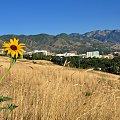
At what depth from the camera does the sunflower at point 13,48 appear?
2678 millimetres

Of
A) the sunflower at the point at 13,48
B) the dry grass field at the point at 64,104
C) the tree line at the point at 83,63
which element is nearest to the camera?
the sunflower at the point at 13,48

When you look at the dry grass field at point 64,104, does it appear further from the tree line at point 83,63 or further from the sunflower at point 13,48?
the sunflower at point 13,48

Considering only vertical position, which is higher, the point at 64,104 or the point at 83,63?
the point at 64,104

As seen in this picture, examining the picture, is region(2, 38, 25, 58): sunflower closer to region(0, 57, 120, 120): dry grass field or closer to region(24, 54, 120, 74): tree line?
region(0, 57, 120, 120): dry grass field

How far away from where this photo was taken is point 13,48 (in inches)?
109

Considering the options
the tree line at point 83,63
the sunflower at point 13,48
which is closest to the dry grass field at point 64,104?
the tree line at point 83,63

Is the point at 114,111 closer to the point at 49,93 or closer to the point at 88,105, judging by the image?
the point at 88,105

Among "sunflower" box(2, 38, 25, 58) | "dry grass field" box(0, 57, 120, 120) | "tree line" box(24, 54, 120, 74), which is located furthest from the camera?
"tree line" box(24, 54, 120, 74)

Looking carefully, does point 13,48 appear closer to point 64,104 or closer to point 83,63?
point 64,104

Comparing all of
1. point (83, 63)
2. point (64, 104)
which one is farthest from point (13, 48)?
point (83, 63)

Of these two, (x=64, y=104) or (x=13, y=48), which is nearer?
(x=13, y=48)

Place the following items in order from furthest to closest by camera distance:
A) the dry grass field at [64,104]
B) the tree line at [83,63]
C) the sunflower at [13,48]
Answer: the tree line at [83,63], the dry grass field at [64,104], the sunflower at [13,48]

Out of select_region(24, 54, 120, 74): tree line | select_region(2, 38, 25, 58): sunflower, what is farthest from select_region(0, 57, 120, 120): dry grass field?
select_region(2, 38, 25, 58): sunflower

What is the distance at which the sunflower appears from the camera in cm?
268
